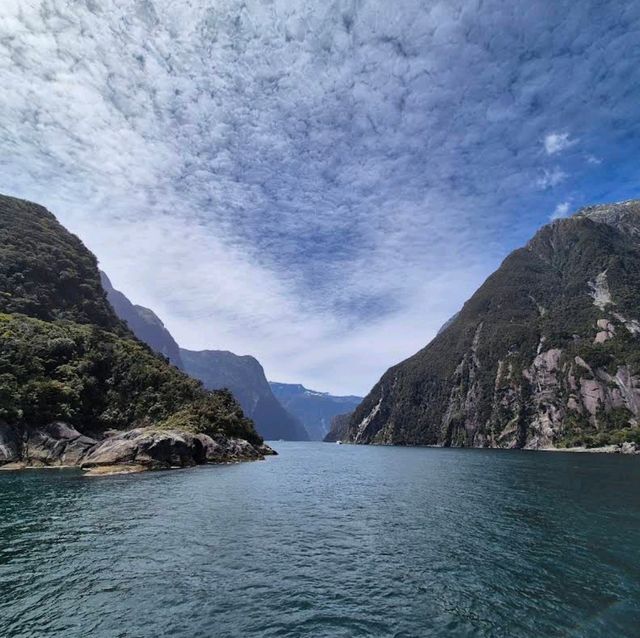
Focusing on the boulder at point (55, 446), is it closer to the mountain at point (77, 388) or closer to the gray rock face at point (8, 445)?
the mountain at point (77, 388)

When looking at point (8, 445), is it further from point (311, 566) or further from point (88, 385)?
point (311, 566)

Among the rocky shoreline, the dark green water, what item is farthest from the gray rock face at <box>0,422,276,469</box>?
the dark green water

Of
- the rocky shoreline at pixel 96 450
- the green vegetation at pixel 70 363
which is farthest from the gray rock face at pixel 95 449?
the green vegetation at pixel 70 363

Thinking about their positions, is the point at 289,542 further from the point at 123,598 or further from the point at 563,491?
the point at 563,491

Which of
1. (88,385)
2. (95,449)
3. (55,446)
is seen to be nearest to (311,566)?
(95,449)

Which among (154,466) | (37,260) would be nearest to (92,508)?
(154,466)
